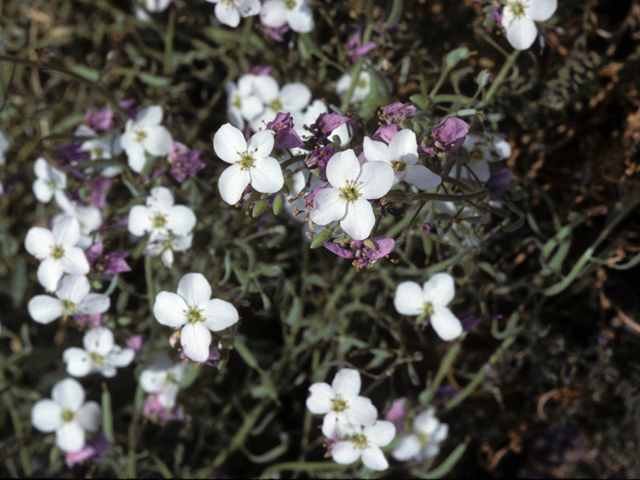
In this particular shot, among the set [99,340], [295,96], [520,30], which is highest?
[520,30]

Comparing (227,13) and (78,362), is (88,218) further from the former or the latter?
(227,13)

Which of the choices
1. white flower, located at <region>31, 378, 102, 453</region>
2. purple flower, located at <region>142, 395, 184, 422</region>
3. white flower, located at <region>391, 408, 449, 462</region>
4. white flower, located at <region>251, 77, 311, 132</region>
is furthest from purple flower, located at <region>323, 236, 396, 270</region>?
white flower, located at <region>31, 378, 102, 453</region>

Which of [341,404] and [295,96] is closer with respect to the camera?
[341,404]

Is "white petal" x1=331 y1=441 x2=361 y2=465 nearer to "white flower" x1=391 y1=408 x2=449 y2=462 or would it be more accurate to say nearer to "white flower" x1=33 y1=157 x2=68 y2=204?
"white flower" x1=391 y1=408 x2=449 y2=462

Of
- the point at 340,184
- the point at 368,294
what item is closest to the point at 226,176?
the point at 340,184

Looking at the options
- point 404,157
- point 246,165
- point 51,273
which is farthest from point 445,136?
point 51,273
